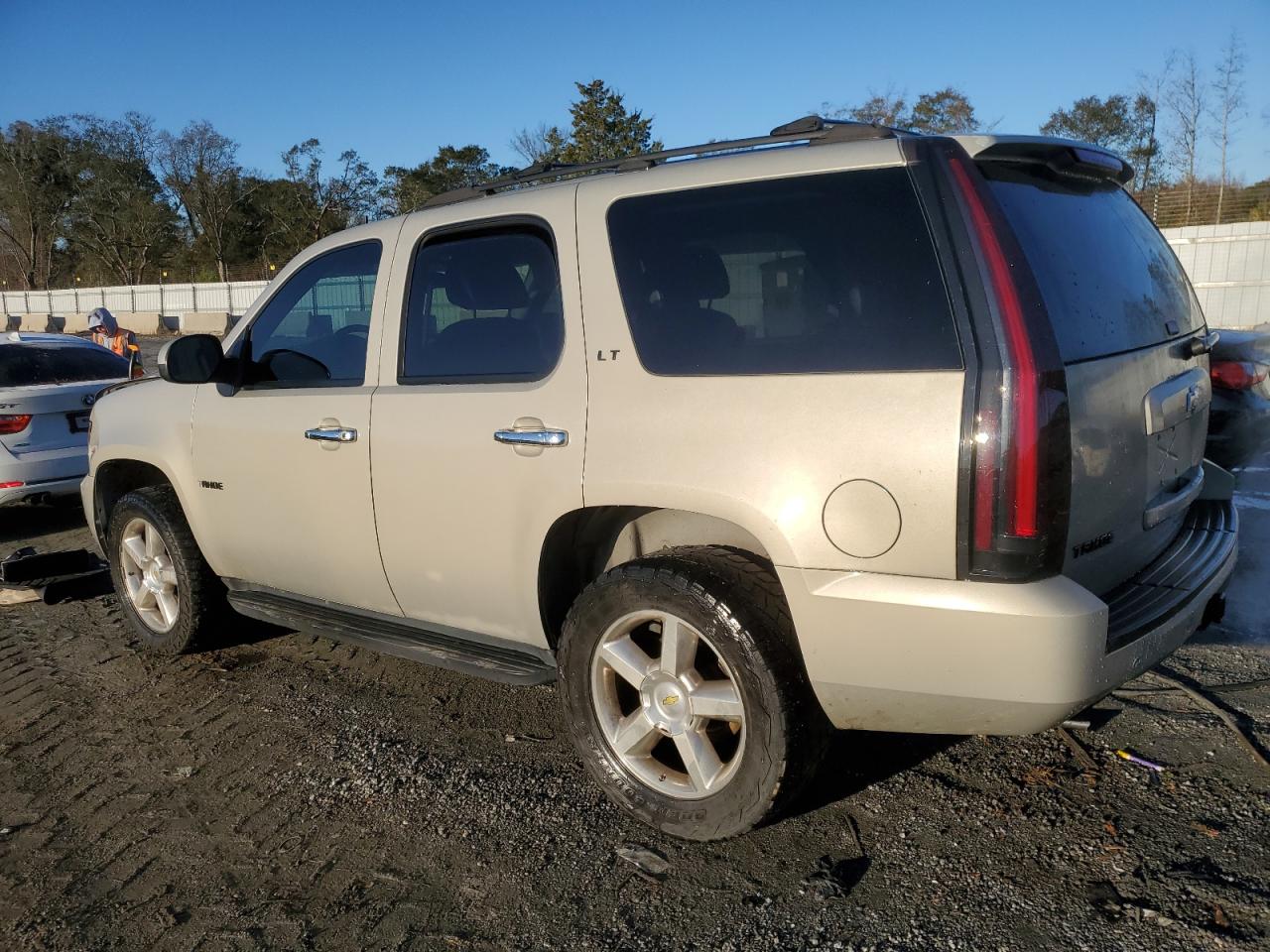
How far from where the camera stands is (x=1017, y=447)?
237 cm

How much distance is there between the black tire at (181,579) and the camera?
4.64 metres

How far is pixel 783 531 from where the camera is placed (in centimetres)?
264

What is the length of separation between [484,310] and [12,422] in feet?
19.0

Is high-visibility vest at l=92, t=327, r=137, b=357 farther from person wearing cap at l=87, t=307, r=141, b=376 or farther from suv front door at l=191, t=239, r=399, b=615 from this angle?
suv front door at l=191, t=239, r=399, b=615

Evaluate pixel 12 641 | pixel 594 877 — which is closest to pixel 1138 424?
pixel 594 877

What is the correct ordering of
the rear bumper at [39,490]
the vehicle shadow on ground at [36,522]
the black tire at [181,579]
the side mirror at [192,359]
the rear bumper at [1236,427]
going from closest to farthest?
1. the side mirror at [192,359]
2. the black tire at [181,579]
3. the rear bumper at [1236,427]
4. the rear bumper at [39,490]
5. the vehicle shadow on ground at [36,522]

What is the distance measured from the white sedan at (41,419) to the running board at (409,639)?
394 centimetres

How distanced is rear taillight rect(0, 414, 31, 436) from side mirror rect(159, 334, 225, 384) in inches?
170

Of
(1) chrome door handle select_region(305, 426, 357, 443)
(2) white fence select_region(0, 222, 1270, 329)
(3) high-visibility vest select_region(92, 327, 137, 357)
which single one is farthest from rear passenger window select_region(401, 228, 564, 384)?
(2) white fence select_region(0, 222, 1270, 329)

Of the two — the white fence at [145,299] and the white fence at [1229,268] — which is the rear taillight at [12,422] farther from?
the white fence at [145,299]

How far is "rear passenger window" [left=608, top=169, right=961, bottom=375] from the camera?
101 inches

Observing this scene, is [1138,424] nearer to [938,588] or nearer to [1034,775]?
[938,588]

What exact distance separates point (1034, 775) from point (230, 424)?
3.39m

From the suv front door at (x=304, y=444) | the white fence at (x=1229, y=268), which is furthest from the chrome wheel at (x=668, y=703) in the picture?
the white fence at (x=1229, y=268)
